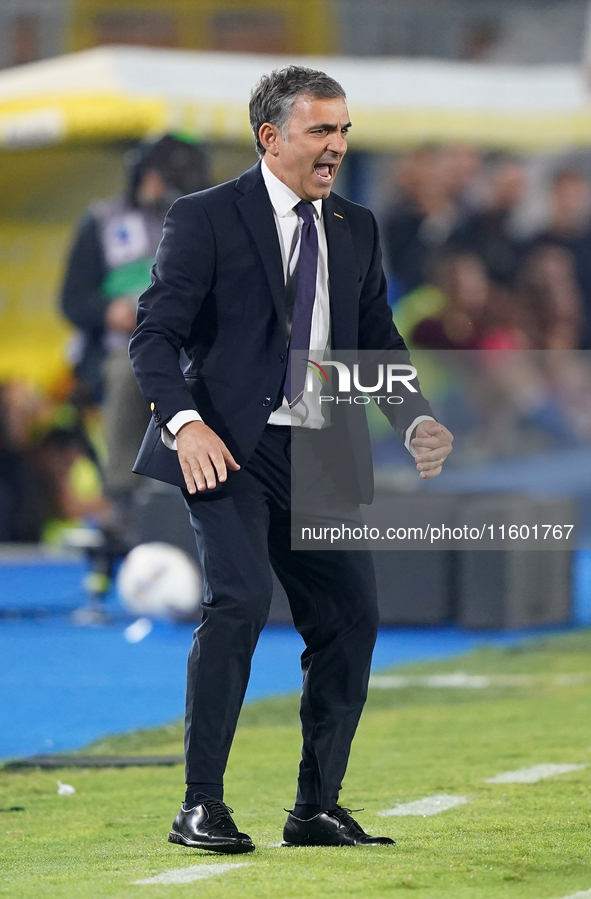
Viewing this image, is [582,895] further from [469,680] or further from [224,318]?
[469,680]

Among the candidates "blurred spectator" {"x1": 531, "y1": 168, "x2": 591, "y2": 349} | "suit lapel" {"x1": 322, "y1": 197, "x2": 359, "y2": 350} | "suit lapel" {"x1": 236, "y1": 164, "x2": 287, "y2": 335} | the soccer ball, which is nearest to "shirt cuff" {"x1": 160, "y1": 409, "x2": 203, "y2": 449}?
"suit lapel" {"x1": 236, "y1": 164, "x2": 287, "y2": 335}

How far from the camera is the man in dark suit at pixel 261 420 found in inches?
158

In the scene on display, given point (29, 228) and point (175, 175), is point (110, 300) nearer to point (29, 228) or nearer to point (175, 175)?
point (175, 175)

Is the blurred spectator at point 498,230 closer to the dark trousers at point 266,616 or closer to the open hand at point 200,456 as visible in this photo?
the dark trousers at point 266,616

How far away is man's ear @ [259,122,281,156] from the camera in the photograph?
410 cm

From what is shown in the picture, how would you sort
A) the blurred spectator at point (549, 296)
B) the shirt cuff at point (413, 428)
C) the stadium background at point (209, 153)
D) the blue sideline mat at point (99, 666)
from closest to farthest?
the shirt cuff at point (413, 428) < the blue sideline mat at point (99, 666) < the stadium background at point (209, 153) < the blurred spectator at point (549, 296)

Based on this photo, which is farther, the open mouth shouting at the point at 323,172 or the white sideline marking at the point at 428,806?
the white sideline marking at the point at 428,806

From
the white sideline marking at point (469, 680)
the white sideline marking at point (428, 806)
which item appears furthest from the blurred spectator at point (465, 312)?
the white sideline marking at point (428, 806)

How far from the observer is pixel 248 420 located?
4043mm

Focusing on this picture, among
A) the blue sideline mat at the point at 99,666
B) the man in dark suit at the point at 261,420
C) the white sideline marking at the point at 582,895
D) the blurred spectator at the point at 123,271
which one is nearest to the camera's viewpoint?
the white sideline marking at the point at 582,895

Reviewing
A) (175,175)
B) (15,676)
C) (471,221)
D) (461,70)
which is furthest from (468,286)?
(15,676)

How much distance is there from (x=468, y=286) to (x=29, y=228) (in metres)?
3.61

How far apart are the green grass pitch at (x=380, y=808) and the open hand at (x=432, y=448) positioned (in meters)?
0.95

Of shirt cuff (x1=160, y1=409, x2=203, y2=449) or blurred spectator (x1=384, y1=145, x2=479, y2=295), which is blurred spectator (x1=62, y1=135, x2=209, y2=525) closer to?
blurred spectator (x1=384, y1=145, x2=479, y2=295)
